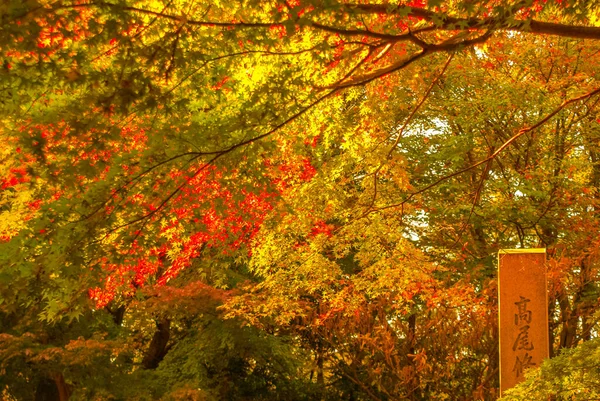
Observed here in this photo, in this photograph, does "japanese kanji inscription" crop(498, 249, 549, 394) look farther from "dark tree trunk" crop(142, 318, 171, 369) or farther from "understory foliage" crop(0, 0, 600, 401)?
"dark tree trunk" crop(142, 318, 171, 369)

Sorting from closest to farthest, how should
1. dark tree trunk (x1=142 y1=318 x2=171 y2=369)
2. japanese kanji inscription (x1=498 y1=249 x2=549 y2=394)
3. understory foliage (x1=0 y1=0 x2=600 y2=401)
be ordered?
1. understory foliage (x1=0 y1=0 x2=600 y2=401)
2. japanese kanji inscription (x1=498 y1=249 x2=549 y2=394)
3. dark tree trunk (x1=142 y1=318 x2=171 y2=369)

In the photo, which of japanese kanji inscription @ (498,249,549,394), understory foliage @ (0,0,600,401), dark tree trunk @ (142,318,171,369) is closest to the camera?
understory foliage @ (0,0,600,401)

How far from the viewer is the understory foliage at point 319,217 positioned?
13.2 feet

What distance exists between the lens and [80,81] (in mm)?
3438

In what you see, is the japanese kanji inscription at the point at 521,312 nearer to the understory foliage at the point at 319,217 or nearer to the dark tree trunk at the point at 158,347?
the understory foliage at the point at 319,217

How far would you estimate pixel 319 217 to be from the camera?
7.58 meters

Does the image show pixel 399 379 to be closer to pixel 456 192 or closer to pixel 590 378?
pixel 456 192

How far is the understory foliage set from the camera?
4020 millimetres

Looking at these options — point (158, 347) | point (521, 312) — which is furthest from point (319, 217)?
point (158, 347)

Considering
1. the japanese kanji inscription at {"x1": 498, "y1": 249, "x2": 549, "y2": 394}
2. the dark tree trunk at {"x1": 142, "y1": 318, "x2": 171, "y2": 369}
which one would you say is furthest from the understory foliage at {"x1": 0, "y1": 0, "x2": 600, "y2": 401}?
the japanese kanji inscription at {"x1": 498, "y1": 249, "x2": 549, "y2": 394}

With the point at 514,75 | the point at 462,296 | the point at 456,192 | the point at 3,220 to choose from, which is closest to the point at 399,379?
the point at 462,296

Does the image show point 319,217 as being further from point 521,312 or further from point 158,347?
point 158,347

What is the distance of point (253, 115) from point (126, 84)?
0.81 meters

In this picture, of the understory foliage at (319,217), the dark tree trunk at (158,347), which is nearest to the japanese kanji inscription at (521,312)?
the understory foliage at (319,217)
